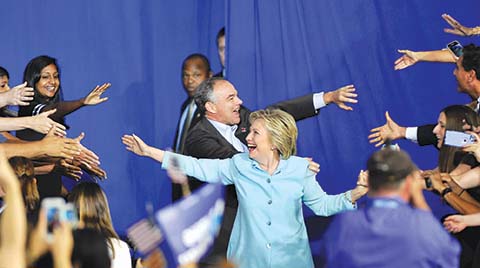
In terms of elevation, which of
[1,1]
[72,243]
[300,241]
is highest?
[1,1]

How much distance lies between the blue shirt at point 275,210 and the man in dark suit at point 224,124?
502 mm

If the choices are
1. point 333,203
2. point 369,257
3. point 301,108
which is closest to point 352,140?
point 301,108

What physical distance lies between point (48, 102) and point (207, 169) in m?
1.55

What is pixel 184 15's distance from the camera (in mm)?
7078

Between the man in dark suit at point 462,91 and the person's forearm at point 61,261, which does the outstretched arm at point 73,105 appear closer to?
the man in dark suit at point 462,91

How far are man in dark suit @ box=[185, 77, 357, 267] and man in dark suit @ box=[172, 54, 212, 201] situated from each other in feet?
3.64

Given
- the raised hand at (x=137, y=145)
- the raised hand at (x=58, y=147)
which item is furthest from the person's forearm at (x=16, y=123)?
the raised hand at (x=137, y=145)

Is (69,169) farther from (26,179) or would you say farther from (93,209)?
(93,209)

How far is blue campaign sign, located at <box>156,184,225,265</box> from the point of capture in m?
2.93

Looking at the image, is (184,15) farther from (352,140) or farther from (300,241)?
(300,241)

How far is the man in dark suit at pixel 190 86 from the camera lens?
665 centimetres

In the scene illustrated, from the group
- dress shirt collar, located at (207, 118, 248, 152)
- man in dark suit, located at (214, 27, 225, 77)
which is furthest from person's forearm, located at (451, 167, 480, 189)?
man in dark suit, located at (214, 27, 225, 77)

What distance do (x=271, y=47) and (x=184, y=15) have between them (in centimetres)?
116

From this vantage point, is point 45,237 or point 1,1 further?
point 1,1
